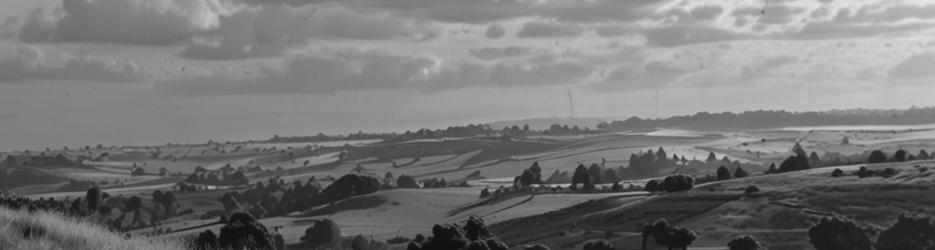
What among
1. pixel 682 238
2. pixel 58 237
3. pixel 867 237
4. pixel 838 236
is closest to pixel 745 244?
pixel 838 236

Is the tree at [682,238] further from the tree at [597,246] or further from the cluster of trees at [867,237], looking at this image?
the cluster of trees at [867,237]

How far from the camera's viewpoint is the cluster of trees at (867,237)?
130m

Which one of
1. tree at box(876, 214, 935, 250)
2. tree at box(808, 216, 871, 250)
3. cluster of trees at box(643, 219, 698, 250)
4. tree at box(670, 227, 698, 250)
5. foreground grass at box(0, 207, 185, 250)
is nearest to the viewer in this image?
foreground grass at box(0, 207, 185, 250)

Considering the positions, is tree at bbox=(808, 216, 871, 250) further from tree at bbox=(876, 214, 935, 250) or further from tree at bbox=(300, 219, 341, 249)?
tree at bbox=(300, 219, 341, 249)

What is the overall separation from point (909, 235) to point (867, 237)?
A: 15.6ft

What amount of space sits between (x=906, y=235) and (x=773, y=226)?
1047 inches

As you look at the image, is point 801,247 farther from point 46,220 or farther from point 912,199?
point 46,220

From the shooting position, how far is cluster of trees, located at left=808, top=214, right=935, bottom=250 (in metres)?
130

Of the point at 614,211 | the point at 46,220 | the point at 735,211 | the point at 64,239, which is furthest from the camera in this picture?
the point at 614,211

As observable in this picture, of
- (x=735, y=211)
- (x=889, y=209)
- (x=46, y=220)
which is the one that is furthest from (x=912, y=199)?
(x=46, y=220)

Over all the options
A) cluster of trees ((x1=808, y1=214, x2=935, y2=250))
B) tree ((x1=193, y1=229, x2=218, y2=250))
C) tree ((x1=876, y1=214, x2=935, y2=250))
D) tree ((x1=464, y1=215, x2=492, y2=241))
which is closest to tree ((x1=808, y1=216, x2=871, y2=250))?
cluster of trees ((x1=808, y1=214, x2=935, y2=250))

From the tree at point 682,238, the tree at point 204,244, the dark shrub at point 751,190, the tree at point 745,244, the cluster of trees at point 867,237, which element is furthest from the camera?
the dark shrub at point 751,190

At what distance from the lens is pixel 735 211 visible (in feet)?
556

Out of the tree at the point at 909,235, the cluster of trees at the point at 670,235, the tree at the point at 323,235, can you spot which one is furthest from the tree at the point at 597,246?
the tree at the point at 323,235
